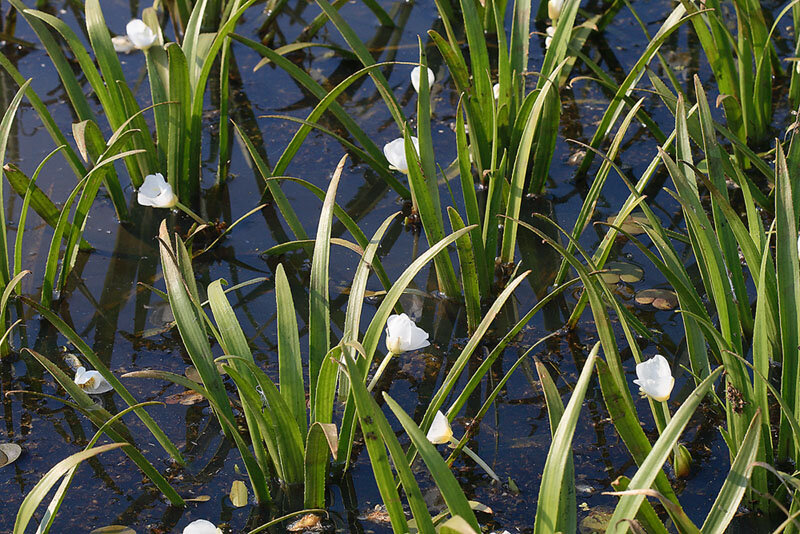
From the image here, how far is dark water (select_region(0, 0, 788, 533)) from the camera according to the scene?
168 centimetres

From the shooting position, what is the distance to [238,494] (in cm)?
166

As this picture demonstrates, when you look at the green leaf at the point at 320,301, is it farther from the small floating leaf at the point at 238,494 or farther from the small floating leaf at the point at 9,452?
the small floating leaf at the point at 9,452

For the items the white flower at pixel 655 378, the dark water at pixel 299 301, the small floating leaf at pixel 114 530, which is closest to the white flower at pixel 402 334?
the dark water at pixel 299 301

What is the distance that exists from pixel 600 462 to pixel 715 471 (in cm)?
25

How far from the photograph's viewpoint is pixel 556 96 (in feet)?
7.71

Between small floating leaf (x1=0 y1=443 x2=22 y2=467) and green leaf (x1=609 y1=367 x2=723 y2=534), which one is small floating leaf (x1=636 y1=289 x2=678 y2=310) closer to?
green leaf (x1=609 y1=367 x2=723 y2=534)

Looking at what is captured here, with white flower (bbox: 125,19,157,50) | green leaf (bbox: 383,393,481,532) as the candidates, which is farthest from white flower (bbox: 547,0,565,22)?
green leaf (bbox: 383,393,481,532)

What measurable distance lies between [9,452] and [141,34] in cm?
126

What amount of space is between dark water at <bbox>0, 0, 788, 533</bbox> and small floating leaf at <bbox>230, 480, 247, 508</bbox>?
0.02 metres

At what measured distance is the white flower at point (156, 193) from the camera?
2162mm

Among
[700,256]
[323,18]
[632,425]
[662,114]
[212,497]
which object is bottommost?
[212,497]

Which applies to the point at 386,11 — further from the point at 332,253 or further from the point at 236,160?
the point at 332,253

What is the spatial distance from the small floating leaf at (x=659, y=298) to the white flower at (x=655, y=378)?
0.65 m

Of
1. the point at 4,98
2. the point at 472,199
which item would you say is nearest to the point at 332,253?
the point at 472,199
